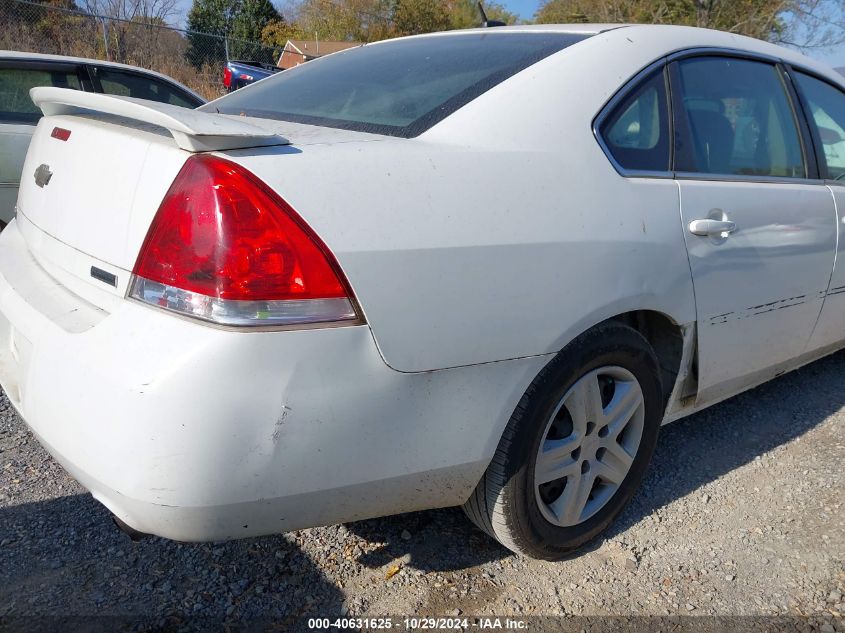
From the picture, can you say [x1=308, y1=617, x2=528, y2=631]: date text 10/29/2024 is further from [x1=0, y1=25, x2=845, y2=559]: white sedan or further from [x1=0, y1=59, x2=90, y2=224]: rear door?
[x1=0, y1=59, x2=90, y2=224]: rear door

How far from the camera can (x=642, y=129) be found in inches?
86.9

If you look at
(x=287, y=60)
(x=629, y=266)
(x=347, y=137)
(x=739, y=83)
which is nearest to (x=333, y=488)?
(x=347, y=137)

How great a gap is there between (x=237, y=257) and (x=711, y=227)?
1.51 metres

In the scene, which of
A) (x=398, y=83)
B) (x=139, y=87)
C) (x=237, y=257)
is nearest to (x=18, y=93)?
(x=139, y=87)

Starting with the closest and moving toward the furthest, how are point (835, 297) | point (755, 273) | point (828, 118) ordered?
point (755, 273) → point (835, 297) → point (828, 118)

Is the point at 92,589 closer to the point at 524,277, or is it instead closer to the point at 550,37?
the point at 524,277

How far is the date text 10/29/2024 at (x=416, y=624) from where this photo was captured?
194 cm

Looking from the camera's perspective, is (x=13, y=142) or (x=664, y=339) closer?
(x=664, y=339)

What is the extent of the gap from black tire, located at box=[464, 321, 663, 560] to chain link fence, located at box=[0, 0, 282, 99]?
41.7ft

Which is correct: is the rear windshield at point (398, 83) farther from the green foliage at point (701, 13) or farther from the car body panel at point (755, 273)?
the green foliage at point (701, 13)

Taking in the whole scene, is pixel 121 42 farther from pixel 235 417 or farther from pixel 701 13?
pixel 235 417

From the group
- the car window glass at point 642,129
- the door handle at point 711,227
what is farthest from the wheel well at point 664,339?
the car window glass at point 642,129

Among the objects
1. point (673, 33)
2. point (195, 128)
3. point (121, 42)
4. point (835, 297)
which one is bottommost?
point (835, 297)

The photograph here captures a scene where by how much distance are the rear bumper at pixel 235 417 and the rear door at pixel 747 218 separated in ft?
3.08
